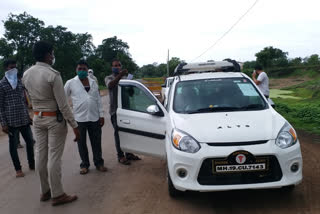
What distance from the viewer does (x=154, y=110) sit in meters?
4.76

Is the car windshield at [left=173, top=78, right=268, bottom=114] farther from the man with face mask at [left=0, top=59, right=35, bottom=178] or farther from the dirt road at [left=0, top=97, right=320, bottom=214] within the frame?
the man with face mask at [left=0, top=59, right=35, bottom=178]

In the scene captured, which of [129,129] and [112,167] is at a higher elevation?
[129,129]

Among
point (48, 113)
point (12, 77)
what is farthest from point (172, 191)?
point (12, 77)

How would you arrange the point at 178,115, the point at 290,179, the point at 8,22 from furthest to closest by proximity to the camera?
1. the point at 8,22
2. the point at 178,115
3. the point at 290,179

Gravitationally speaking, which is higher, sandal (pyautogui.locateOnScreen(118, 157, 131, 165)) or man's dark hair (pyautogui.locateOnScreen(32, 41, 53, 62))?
man's dark hair (pyautogui.locateOnScreen(32, 41, 53, 62))

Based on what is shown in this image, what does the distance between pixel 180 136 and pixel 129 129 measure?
1549 millimetres

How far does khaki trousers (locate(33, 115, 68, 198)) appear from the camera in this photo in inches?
161

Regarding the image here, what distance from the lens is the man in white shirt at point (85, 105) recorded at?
532cm

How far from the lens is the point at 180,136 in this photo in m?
3.82

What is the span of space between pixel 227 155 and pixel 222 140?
0.18 meters

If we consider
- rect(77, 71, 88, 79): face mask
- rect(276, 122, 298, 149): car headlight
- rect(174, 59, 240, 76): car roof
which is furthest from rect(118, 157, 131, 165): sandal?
rect(276, 122, 298, 149): car headlight

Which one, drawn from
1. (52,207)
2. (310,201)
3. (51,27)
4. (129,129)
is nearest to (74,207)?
(52,207)

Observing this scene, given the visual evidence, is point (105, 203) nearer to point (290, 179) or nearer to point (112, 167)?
point (112, 167)

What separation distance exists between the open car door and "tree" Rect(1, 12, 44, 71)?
1812 inches
